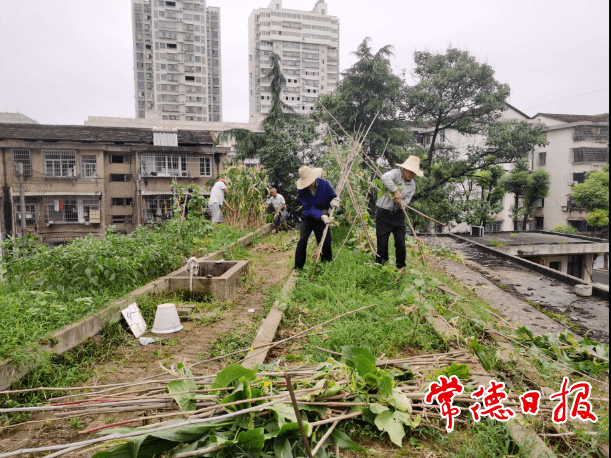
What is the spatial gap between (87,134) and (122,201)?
4851 mm

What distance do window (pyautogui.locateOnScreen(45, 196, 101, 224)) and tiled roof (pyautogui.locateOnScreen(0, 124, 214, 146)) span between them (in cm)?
387

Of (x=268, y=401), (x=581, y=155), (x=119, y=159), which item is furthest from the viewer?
(x=119, y=159)

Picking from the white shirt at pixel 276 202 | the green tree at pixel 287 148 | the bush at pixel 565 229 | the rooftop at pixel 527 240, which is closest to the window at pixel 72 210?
the green tree at pixel 287 148

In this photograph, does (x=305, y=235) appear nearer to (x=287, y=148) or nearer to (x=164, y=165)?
(x=287, y=148)

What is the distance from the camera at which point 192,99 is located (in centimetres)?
6775

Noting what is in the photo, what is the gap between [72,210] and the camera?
88.7ft

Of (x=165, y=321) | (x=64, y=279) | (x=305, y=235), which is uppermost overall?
(x=305, y=235)

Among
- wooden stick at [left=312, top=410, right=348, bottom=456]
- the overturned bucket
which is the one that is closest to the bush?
the overturned bucket

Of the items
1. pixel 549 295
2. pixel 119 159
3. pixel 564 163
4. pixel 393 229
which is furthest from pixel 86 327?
pixel 564 163

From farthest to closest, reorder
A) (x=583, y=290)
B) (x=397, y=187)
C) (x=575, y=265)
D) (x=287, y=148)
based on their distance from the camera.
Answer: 1. (x=575, y=265)
2. (x=287, y=148)
3. (x=583, y=290)
4. (x=397, y=187)

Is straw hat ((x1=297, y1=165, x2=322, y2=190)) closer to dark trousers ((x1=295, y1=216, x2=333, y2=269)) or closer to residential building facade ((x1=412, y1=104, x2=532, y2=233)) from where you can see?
dark trousers ((x1=295, y1=216, x2=333, y2=269))

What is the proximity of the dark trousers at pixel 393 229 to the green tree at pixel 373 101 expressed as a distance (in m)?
12.9

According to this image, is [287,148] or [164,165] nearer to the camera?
[287,148]

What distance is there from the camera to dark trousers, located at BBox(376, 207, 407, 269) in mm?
5707
